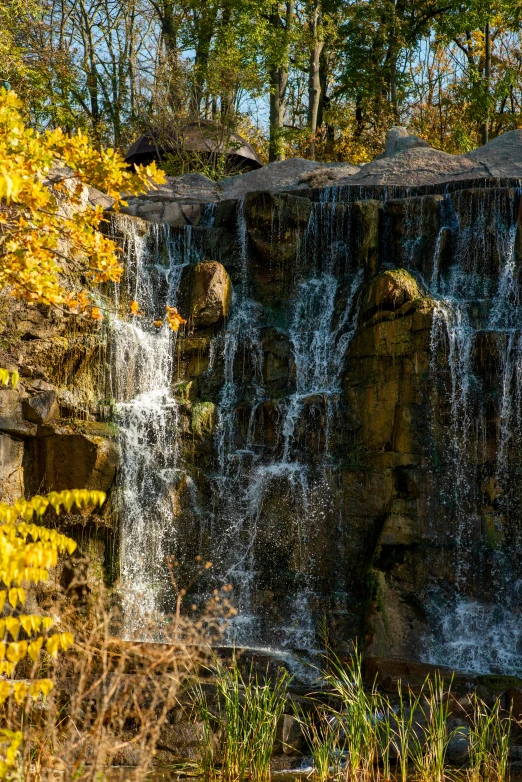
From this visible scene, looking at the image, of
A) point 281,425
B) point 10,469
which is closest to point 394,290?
point 281,425

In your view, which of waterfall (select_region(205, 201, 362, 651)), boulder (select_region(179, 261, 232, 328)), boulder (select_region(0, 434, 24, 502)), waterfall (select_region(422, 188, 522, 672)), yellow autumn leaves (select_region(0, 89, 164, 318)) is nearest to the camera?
yellow autumn leaves (select_region(0, 89, 164, 318))

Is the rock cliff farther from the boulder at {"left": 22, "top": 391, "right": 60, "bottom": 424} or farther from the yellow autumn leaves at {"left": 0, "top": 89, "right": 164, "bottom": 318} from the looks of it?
the yellow autumn leaves at {"left": 0, "top": 89, "right": 164, "bottom": 318}

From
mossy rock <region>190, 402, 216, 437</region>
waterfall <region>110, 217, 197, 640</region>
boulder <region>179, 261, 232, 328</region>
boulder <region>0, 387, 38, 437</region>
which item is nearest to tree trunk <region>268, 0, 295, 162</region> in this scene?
waterfall <region>110, 217, 197, 640</region>

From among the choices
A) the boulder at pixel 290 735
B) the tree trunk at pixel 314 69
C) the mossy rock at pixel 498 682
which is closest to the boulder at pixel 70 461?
the boulder at pixel 290 735

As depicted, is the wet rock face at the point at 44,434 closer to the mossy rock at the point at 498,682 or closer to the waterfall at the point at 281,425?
the waterfall at the point at 281,425

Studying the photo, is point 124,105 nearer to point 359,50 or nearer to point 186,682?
point 359,50

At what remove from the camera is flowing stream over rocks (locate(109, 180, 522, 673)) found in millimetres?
10891

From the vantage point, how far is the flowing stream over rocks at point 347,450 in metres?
10.9

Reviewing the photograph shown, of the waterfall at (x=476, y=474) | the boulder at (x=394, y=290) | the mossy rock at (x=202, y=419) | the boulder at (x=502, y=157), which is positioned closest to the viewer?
the waterfall at (x=476, y=474)

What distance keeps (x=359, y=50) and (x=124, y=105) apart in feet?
22.7

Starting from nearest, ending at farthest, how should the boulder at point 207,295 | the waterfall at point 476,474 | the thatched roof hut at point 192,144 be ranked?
the waterfall at point 476,474, the boulder at point 207,295, the thatched roof hut at point 192,144

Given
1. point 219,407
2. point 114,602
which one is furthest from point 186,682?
point 219,407

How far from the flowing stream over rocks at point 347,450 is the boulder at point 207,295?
3 centimetres

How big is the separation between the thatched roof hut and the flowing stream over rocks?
6961mm
